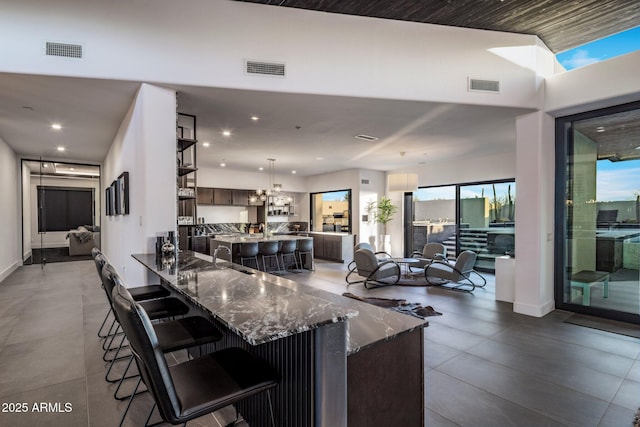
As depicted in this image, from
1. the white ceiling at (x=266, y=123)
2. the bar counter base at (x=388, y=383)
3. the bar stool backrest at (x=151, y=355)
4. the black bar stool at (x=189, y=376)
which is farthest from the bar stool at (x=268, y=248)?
the bar stool backrest at (x=151, y=355)

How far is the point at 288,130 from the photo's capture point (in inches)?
210

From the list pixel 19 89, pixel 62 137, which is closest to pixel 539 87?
pixel 19 89

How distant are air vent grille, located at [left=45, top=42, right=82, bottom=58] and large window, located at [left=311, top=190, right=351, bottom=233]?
24.1ft

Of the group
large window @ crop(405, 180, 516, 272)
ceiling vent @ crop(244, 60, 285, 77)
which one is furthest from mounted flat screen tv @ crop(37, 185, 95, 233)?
large window @ crop(405, 180, 516, 272)

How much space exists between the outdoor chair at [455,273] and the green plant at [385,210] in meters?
3.26

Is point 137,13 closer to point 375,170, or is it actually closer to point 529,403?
point 529,403

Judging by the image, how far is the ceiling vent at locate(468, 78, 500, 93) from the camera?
4.11 metres

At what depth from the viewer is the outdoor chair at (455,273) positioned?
Answer: 222 inches

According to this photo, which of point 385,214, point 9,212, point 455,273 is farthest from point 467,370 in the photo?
point 9,212

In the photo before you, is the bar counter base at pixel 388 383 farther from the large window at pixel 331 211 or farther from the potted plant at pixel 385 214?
the large window at pixel 331 211

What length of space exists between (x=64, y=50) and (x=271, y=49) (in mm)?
2059

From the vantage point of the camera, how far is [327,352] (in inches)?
49.4

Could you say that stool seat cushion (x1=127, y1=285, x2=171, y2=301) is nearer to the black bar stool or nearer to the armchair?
the black bar stool

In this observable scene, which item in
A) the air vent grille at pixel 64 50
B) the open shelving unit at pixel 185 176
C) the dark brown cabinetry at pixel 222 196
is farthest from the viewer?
the dark brown cabinetry at pixel 222 196
